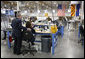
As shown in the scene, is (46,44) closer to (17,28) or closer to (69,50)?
(69,50)

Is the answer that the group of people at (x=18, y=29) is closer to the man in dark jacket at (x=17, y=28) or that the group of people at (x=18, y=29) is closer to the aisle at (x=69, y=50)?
the man in dark jacket at (x=17, y=28)

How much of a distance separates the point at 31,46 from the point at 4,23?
343 centimetres

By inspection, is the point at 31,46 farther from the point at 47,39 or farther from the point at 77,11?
the point at 77,11

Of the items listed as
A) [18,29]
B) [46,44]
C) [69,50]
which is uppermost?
[18,29]

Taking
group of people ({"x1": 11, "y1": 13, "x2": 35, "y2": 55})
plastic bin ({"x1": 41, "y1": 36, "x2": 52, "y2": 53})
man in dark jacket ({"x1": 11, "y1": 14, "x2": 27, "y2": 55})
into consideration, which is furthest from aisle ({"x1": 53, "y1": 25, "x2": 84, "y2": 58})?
man in dark jacket ({"x1": 11, "y1": 14, "x2": 27, "y2": 55})

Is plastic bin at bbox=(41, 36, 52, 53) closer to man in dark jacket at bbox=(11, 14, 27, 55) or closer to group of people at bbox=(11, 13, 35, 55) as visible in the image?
group of people at bbox=(11, 13, 35, 55)

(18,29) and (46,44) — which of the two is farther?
(46,44)

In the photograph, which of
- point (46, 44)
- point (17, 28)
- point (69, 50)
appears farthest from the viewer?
point (69, 50)

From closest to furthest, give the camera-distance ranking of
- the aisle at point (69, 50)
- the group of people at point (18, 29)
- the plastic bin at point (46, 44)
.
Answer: the group of people at point (18, 29) < the aisle at point (69, 50) < the plastic bin at point (46, 44)

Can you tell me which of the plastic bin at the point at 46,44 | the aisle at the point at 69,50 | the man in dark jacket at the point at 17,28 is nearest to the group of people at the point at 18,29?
the man in dark jacket at the point at 17,28

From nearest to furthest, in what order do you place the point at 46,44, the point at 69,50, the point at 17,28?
the point at 17,28, the point at 46,44, the point at 69,50

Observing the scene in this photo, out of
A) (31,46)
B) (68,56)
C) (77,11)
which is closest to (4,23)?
(31,46)

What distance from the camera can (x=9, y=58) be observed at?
12.7 ft

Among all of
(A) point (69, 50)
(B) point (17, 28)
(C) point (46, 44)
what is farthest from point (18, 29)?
(A) point (69, 50)
